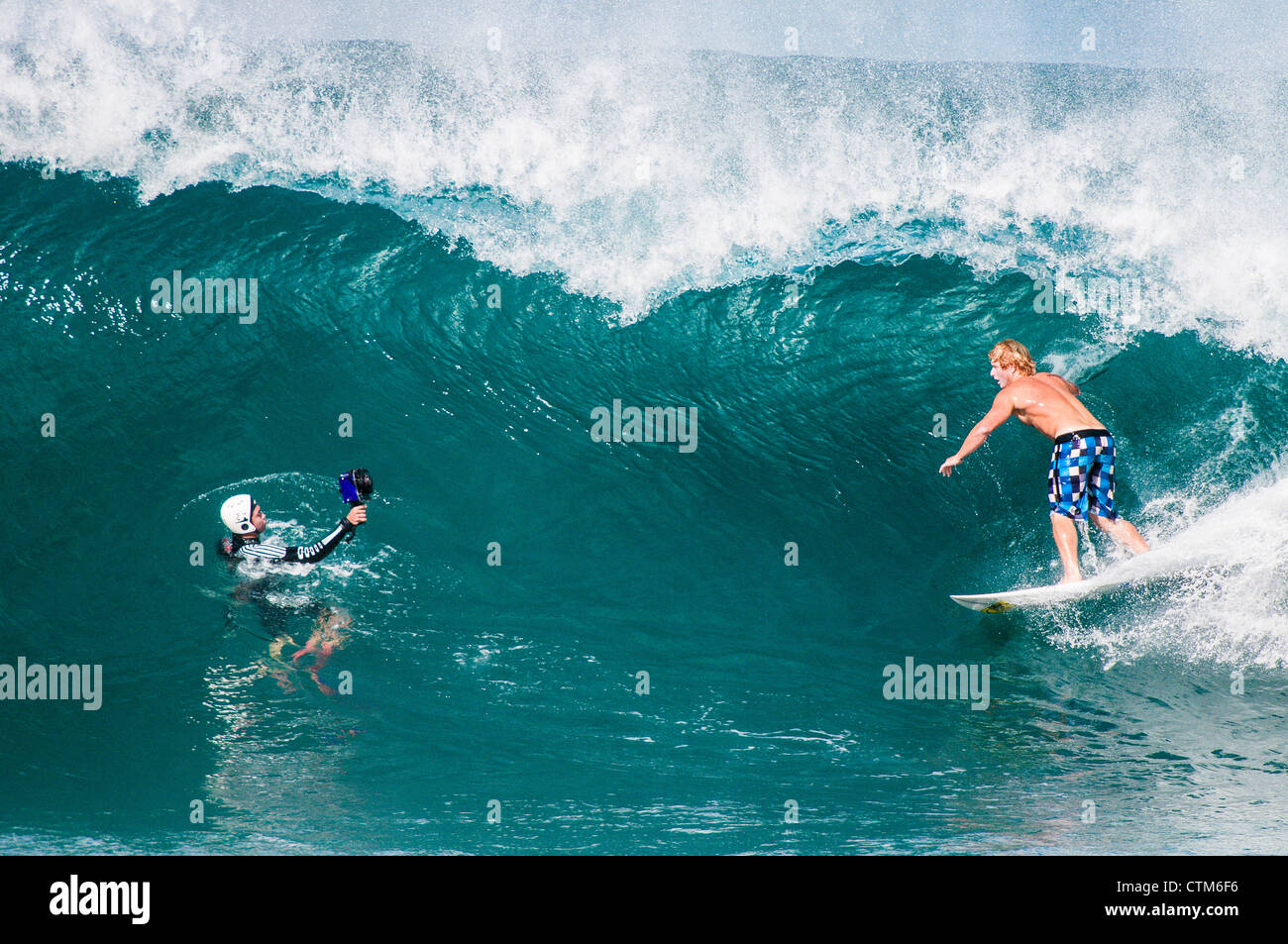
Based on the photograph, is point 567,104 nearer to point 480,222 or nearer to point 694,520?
point 480,222

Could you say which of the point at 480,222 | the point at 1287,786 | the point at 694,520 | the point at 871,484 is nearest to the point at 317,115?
the point at 480,222

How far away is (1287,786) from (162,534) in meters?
6.09

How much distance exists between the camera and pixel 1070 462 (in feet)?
18.8

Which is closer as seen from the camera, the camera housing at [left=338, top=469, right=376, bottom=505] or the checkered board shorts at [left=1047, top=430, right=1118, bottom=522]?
the camera housing at [left=338, top=469, right=376, bottom=505]

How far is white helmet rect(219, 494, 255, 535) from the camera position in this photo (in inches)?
210

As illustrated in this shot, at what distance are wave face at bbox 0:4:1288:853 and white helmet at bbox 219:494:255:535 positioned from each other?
38 cm

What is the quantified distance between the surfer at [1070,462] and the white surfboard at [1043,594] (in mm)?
80

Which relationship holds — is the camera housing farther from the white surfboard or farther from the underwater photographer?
the white surfboard

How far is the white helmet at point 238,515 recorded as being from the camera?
5.32m

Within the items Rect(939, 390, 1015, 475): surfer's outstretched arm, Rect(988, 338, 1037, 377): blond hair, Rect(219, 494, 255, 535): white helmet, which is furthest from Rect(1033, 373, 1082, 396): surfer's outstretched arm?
Rect(219, 494, 255, 535): white helmet

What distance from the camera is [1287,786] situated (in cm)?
413

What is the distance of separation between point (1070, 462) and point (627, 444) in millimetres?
3108

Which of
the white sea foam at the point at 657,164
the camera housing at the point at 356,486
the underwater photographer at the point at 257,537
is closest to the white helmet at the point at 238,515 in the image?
the underwater photographer at the point at 257,537

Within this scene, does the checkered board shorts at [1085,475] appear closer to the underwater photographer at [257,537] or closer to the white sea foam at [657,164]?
the white sea foam at [657,164]
